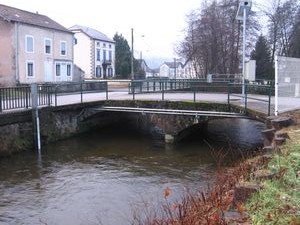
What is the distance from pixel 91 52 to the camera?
65500 mm

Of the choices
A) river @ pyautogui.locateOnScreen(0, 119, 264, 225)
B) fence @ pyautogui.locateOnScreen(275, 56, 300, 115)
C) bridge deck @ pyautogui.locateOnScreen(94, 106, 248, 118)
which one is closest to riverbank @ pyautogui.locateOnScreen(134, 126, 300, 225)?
river @ pyautogui.locateOnScreen(0, 119, 264, 225)

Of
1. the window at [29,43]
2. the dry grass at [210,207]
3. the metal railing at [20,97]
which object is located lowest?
the dry grass at [210,207]

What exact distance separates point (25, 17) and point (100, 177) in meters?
32.3

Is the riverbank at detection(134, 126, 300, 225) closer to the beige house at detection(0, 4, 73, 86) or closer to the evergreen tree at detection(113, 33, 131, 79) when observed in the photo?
the beige house at detection(0, 4, 73, 86)

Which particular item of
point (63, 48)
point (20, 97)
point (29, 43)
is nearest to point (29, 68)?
point (29, 43)

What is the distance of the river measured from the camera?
958 centimetres

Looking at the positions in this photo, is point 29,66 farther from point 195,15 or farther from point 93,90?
point 195,15

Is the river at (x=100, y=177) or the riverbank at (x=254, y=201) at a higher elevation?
the riverbank at (x=254, y=201)

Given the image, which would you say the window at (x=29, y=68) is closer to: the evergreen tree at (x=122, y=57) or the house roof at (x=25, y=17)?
the house roof at (x=25, y=17)

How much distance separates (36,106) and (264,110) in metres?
A: 9.17

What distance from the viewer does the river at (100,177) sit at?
958 centimetres

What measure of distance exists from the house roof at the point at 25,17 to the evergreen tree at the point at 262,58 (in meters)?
21.0

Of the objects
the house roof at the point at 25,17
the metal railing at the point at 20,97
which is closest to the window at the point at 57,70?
the house roof at the point at 25,17

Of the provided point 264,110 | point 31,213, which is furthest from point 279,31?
point 31,213
